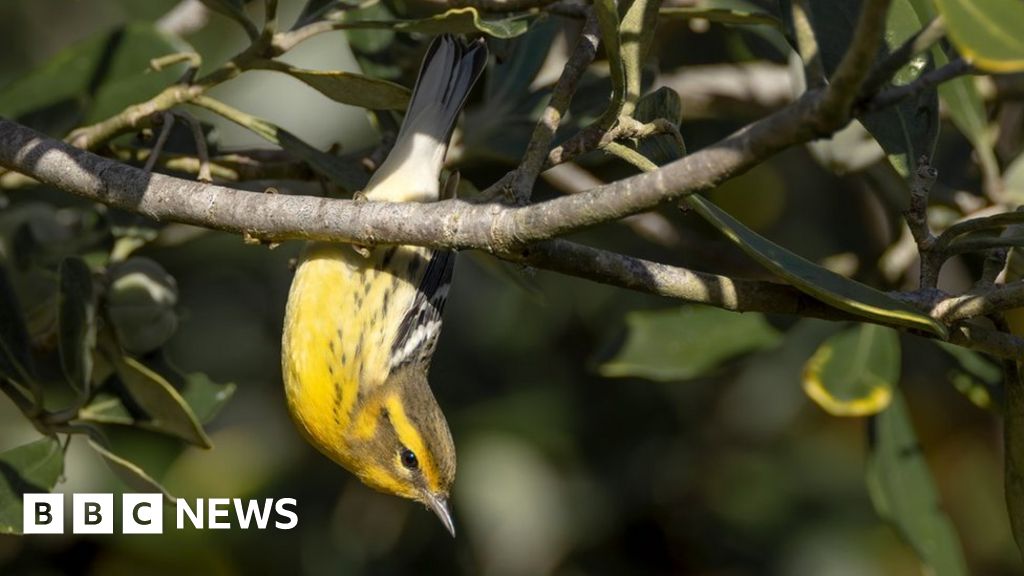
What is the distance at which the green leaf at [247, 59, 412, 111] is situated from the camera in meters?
2.44

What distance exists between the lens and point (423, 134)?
2.94m

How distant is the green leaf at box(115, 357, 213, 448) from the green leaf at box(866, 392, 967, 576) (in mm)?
1667

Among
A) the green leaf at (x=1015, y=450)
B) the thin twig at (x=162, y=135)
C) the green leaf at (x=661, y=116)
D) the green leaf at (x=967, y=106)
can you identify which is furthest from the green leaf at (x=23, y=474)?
the green leaf at (x=967, y=106)

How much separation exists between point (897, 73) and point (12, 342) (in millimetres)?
1865

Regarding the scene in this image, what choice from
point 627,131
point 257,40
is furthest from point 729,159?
point 257,40

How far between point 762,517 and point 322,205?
2.88 meters

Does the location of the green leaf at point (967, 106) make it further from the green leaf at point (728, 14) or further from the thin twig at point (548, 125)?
the thin twig at point (548, 125)

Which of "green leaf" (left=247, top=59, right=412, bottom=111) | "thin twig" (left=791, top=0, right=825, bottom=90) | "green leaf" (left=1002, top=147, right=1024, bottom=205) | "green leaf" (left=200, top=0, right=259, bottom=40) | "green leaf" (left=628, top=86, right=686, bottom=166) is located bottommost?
"green leaf" (left=1002, top=147, right=1024, bottom=205)

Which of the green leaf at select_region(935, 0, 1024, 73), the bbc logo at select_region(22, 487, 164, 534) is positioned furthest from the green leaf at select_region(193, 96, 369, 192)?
the green leaf at select_region(935, 0, 1024, 73)

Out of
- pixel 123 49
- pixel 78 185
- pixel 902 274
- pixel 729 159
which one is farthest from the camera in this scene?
pixel 902 274

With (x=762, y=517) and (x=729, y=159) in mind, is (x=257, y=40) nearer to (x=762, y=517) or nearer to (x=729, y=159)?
(x=729, y=159)

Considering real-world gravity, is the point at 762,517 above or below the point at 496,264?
below

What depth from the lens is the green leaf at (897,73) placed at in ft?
7.26

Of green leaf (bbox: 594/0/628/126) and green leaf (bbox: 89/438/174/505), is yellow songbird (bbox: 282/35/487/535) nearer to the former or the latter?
green leaf (bbox: 89/438/174/505)
